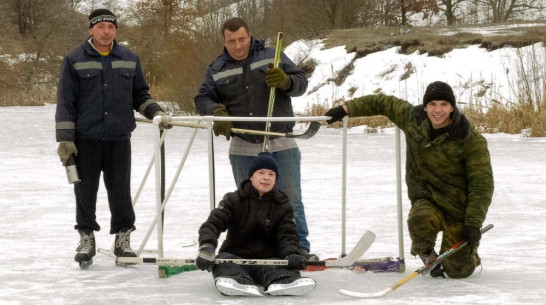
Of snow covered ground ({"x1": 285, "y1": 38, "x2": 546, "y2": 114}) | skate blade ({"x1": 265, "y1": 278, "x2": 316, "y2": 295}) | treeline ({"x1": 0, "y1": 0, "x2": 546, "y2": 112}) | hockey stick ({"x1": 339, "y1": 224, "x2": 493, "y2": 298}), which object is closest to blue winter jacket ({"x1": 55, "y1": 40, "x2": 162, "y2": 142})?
skate blade ({"x1": 265, "y1": 278, "x2": 316, "y2": 295})

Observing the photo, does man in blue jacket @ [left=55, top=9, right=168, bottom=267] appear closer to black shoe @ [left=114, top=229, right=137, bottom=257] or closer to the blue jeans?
black shoe @ [left=114, top=229, right=137, bottom=257]

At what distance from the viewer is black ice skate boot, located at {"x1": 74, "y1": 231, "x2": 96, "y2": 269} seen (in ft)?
15.0

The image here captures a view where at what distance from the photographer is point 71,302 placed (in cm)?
381

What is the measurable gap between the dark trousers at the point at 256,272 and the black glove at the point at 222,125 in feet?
2.06

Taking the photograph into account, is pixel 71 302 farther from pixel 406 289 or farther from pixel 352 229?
pixel 352 229

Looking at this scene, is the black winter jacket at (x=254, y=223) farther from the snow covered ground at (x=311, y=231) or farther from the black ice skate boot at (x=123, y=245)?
the black ice skate boot at (x=123, y=245)

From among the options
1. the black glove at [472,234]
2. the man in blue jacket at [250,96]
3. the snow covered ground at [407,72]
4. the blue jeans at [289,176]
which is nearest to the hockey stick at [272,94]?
the man in blue jacket at [250,96]

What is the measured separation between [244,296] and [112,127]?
130 centimetres

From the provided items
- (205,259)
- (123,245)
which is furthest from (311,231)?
(205,259)

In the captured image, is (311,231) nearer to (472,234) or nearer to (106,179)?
(106,179)

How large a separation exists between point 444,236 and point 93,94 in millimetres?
1917

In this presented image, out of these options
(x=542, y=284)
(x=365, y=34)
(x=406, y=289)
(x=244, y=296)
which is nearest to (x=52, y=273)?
(x=244, y=296)

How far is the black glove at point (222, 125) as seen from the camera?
433 cm

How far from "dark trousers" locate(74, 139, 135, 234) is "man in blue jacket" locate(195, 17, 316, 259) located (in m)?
0.53
